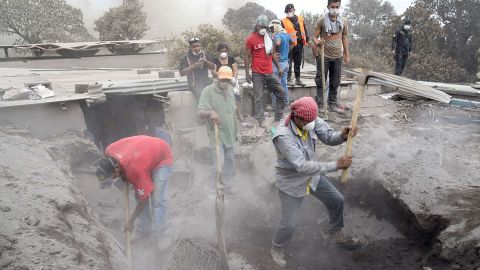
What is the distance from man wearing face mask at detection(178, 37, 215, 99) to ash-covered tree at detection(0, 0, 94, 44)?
22445 millimetres

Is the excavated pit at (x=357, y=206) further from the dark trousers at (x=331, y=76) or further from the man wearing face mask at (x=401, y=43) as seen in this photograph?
the man wearing face mask at (x=401, y=43)

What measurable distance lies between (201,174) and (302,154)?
335 centimetres

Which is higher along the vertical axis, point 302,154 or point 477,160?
point 302,154

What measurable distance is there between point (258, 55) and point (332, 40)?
1.42m

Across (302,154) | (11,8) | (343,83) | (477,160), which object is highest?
(11,8)

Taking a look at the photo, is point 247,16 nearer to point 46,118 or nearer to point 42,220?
point 46,118

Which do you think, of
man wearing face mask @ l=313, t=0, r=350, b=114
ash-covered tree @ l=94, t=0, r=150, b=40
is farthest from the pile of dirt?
ash-covered tree @ l=94, t=0, r=150, b=40

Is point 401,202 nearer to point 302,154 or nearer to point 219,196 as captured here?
point 302,154

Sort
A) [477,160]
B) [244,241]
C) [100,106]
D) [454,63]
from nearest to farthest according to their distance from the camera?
1. [244,241]
2. [477,160]
3. [100,106]
4. [454,63]

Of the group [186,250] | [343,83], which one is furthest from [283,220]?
[343,83]

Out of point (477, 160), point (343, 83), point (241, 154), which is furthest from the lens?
point (343, 83)

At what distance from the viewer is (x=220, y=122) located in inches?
212

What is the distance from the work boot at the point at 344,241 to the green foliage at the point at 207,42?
10.4 meters

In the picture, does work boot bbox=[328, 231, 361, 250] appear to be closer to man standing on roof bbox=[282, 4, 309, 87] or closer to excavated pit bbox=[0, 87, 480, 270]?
excavated pit bbox=[0, 87, 480, 270]
